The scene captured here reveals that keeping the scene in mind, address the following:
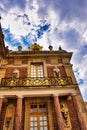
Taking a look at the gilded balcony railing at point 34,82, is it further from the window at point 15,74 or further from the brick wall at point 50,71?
the brick wall at point 50,71

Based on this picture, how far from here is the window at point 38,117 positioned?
9.27 meters

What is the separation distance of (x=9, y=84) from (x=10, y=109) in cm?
172

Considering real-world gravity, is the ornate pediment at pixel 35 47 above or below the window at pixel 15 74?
above

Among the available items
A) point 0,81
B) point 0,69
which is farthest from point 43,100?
point 0,69

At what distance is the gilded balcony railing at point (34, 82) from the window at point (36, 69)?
1653 mm

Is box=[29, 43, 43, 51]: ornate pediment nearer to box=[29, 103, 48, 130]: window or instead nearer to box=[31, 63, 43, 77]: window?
box=[31, 63, 43, 77]: window

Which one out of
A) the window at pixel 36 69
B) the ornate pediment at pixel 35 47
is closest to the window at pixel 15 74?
the window at pixel 36 69

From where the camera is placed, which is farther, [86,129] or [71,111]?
[71,111]

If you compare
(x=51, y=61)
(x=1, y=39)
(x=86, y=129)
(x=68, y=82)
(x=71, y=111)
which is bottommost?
(x=86, y=129)

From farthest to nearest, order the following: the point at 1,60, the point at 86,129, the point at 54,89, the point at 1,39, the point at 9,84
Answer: the point at 1,60 → the point at 1,39 → the point at 9,84 → the point at 54,89 → the point at 86,129

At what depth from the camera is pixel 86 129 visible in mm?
7992

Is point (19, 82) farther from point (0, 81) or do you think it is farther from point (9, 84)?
point (0, 81)

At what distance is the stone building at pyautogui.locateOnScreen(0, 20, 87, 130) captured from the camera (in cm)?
904

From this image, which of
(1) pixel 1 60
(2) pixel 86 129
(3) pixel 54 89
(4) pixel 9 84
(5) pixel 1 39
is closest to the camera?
(2) pixel 86 129
